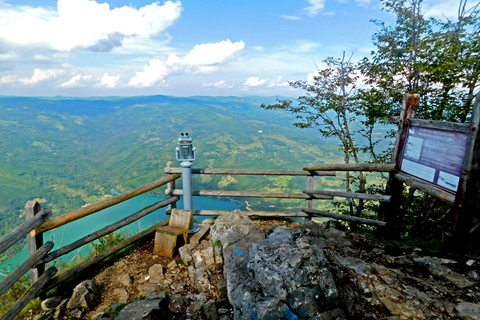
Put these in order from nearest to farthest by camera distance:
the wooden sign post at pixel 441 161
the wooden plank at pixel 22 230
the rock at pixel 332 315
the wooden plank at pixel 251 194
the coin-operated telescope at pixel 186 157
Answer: the rock at pixel 332 315 < the wooden plank at pixel 22 230 < the wooden sign post at pixel 441 161 < the coin-operated telescope at pixel 186 157 < the wooden plank at pixel 251 194

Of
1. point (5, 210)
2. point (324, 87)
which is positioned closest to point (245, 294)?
point (324, 87)

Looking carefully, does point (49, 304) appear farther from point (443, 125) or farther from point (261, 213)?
point (443, 125)

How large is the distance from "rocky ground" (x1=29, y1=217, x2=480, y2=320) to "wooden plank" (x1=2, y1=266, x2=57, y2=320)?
0.21 metres

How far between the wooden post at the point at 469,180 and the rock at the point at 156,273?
4.02 metres

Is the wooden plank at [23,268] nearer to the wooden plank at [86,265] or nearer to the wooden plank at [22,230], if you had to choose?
the wooden plank at [22,230]

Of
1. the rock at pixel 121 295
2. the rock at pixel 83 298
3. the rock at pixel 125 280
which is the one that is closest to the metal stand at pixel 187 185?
the rock at pixel 125 280

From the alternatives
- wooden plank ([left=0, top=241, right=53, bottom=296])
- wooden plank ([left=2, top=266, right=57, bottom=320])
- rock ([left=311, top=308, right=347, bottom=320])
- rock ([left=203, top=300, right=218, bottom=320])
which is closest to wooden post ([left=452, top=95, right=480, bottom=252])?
rock ([left=311, top=308, right=347, bottom=320])

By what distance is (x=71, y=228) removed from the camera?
51344mm

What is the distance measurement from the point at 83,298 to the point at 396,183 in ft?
16.0

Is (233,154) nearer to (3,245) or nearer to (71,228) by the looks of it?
(71,228)

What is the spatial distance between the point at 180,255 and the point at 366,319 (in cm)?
276

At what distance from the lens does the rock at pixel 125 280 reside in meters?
3.30

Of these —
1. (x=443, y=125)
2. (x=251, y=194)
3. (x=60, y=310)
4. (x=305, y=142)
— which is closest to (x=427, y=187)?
(x=443, y=125)

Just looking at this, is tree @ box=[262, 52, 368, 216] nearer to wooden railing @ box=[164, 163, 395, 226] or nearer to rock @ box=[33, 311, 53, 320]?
wooden railing @ box=[164, 163, 395, 226]
